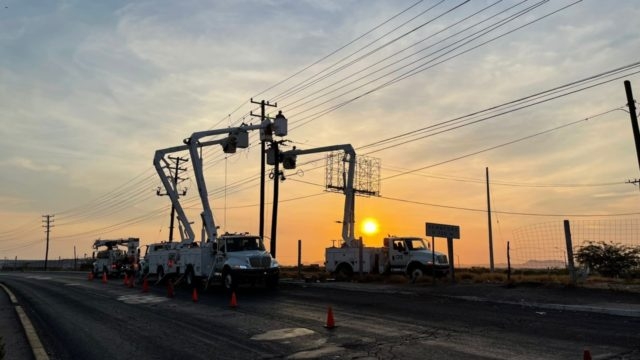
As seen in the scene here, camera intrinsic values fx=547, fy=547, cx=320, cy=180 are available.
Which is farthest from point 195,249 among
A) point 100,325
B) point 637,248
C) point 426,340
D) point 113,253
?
point 637,248

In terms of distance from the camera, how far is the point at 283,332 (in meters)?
11.5

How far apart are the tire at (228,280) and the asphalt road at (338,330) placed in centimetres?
481

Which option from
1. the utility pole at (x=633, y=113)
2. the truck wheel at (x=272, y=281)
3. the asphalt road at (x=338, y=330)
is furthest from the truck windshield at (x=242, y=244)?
the utility pole at (x=633, y=113)

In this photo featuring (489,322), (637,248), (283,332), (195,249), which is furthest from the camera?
(637,248)

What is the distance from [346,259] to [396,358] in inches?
852

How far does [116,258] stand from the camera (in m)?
45.3

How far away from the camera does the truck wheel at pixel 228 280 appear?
920 inches

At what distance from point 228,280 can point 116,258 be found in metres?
25.2

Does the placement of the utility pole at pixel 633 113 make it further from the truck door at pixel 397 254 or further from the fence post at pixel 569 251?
the truck door at pixel 397 254

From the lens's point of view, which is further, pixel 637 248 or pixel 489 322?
pixel 637 248

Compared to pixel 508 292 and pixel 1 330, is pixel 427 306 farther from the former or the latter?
pixel 1 330

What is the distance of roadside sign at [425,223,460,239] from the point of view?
22.7 meters

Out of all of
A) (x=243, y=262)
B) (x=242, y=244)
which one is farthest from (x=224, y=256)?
(x=243, y=262)

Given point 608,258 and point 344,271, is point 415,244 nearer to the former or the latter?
point 344,271
